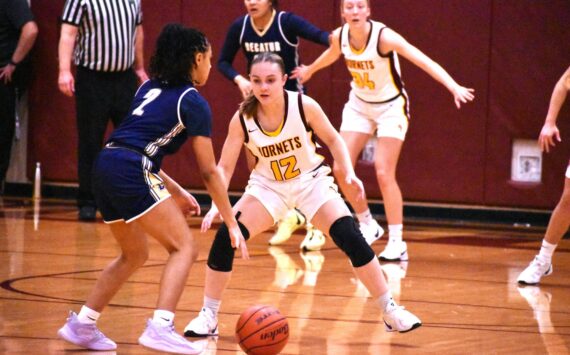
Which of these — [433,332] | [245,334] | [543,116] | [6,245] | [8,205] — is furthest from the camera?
[8,205]

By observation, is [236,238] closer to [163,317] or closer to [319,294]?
[163,317]

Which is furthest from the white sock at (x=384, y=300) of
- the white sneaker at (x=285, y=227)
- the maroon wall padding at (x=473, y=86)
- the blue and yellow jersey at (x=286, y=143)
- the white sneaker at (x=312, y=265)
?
the maroon wall padding at (x=473, y=86)

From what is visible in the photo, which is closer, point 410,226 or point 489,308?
point 489,308

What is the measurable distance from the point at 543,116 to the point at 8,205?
5.82 m

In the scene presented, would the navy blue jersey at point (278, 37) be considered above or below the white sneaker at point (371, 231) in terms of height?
above

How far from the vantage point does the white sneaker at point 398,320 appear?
5535 millimetres

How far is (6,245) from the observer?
869 centimetres

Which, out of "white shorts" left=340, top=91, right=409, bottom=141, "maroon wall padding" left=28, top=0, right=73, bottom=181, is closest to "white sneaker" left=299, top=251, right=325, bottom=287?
"white shorts" left=340, top=91, right=409, bottom=141

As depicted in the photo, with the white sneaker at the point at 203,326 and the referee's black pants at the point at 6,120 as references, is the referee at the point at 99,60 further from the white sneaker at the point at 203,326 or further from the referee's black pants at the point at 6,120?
the white sneaker at the point at 203,326

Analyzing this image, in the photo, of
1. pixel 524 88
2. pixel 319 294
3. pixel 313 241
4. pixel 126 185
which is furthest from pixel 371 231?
pixel 126 185

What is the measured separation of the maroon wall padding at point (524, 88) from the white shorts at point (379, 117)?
2.78 m

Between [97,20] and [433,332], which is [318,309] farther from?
[97,20]

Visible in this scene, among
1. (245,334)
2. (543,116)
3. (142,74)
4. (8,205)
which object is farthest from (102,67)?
(245,334)

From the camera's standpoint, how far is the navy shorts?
5.12 meters
